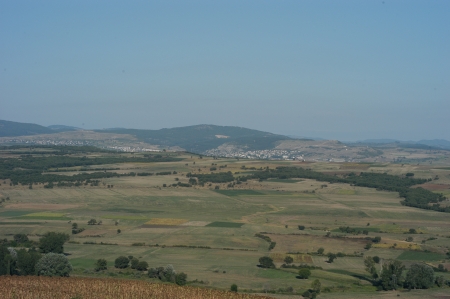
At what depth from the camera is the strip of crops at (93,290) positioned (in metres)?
34.3

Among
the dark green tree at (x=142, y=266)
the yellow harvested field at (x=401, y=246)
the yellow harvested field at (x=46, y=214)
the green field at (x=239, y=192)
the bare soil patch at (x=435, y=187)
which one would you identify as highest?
the bare soil patch at (x=435, y=187)

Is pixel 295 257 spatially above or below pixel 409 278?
below

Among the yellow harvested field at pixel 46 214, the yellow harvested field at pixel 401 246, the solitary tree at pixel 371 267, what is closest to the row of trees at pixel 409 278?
the solitary tree at pixel 371 267

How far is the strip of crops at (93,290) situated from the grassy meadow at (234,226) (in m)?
4.85

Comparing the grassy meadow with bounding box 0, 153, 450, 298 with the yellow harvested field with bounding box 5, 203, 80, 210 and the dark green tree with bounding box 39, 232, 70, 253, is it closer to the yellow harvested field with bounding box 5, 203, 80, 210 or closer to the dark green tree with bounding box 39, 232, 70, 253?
the yellow harvested field with bounding box 5, 203, 80, 210

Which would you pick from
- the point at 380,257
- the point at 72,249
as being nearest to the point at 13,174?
the point at 72,249

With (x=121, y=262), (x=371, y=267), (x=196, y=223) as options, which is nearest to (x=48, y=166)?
(x=196, y=223)

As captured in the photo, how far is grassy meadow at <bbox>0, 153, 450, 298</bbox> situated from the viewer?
46.1 metres

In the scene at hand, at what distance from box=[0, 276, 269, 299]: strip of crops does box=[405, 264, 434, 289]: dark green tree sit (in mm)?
13470

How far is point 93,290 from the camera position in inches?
1406

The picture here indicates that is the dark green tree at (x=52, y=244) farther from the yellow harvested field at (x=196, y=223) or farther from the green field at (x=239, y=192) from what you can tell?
the green field at (x=239, y=192)

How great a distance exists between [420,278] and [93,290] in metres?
23.2

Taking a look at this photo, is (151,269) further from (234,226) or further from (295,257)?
(234,226)

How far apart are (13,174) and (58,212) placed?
40720 millimetres
